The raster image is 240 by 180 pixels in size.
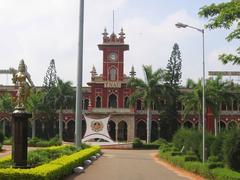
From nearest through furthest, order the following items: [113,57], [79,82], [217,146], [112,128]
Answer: [217,146], [79,82], [113,57], [112,128]

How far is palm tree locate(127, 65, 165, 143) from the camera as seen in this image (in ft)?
169

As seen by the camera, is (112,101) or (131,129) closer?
(131,129)

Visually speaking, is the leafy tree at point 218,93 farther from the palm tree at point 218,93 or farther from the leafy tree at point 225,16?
the leafy tree at point 225,16

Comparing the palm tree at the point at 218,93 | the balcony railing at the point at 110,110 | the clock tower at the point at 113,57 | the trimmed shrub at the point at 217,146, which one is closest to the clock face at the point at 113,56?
the clock tower at the point at 113,57

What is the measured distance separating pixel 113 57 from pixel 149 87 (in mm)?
11296

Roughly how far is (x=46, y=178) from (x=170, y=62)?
50.9 metres

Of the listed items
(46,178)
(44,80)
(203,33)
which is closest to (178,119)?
(44,80)

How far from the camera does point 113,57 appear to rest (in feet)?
201

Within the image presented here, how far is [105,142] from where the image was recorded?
1951 inches

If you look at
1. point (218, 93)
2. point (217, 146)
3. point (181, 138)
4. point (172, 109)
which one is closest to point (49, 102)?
point (172, 109)

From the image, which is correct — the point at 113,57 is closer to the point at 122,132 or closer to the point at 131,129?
the point at 131,129

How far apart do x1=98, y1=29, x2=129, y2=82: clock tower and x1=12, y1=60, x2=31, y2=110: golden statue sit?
43.4m

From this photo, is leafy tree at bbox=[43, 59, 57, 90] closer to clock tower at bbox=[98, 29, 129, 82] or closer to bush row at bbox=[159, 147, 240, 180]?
clock tower at bbox=[98, 29, 129, 82]

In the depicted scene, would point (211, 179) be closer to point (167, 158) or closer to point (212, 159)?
point (212, 159)
